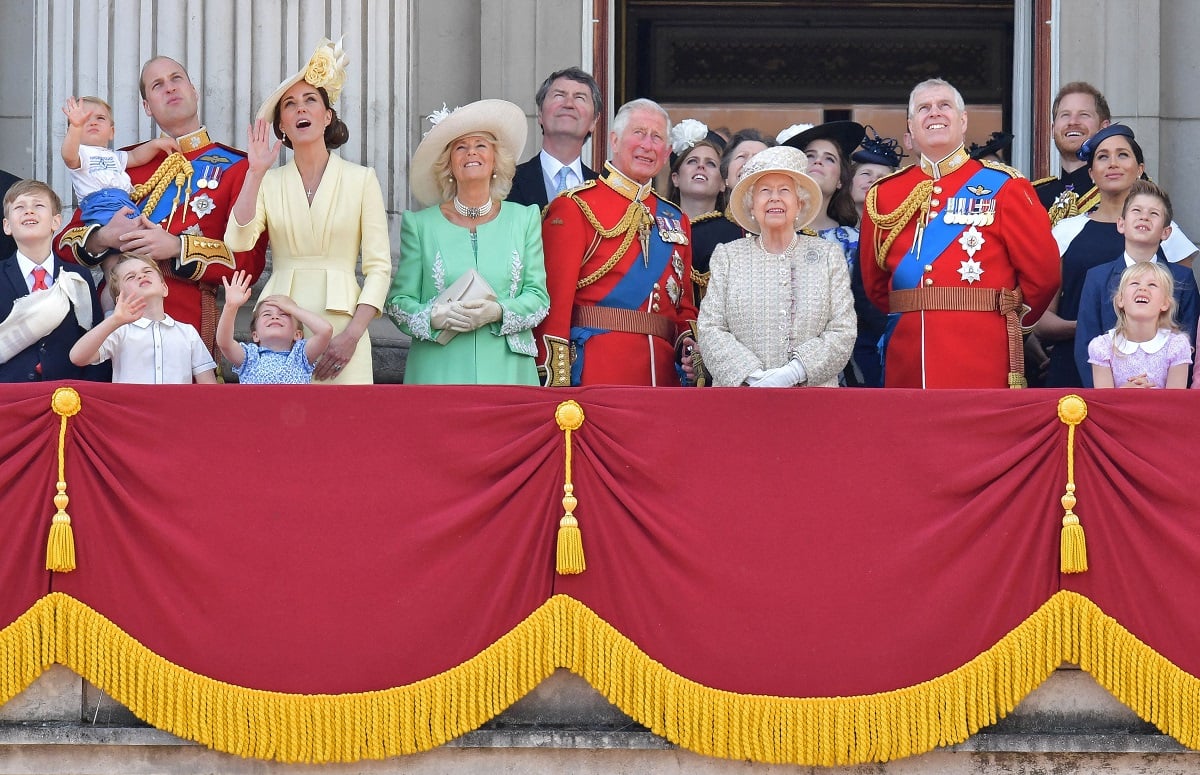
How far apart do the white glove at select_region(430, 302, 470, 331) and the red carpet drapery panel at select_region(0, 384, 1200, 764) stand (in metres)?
0.71

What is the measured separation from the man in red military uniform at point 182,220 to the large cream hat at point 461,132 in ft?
2.06

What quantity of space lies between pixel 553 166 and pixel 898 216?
1.45 m

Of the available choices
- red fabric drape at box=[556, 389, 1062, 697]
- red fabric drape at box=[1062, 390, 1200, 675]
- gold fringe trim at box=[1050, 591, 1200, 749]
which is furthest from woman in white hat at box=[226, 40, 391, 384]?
gold fringe trim at box=[1050, 591, 1200, 749]

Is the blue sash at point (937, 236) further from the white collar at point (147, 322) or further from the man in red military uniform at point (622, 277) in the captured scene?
the white collar at point (147, 322)

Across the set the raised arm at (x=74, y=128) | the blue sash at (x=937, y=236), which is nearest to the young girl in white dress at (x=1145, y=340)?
the blue sash at (x=937, y=236)

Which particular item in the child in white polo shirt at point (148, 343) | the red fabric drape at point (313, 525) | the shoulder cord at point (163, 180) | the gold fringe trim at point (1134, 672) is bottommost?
the gold fringe trim at point (1134, 672)

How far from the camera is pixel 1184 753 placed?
6.29 metres

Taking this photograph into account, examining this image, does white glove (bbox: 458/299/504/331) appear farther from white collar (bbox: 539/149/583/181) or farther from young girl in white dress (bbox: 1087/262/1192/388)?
young girl in white dress (bbox: 1087/262/1192/388)

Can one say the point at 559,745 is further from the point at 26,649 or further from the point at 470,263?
the point at 470,263

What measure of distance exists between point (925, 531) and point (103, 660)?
2499 millimetres

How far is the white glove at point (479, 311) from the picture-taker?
7.12 metres

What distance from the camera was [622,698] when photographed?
631 centimetres

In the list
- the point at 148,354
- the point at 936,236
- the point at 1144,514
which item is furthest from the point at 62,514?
the point at 1144,514

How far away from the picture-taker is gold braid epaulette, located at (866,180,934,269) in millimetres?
7477
